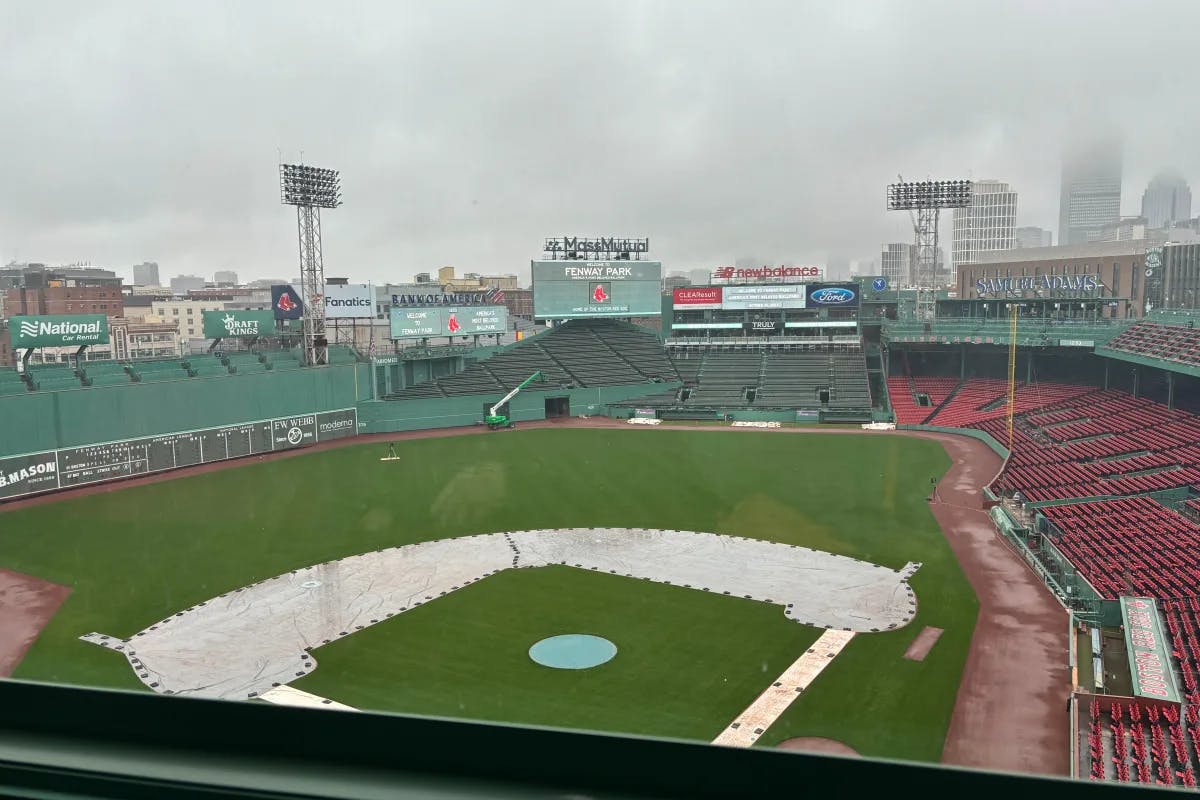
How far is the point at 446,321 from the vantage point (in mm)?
32000

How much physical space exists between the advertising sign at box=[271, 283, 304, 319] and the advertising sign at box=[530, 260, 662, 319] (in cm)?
1064

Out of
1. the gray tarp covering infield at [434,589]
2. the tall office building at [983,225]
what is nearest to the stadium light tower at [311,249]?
the gray tarp covering infield at [434,589]

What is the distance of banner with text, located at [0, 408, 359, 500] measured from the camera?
63.4 feet

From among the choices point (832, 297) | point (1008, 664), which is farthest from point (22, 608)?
point (832, 297)

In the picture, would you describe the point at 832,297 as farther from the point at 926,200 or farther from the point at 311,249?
the point at 311,249

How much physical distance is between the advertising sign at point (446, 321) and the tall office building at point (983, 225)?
151ft

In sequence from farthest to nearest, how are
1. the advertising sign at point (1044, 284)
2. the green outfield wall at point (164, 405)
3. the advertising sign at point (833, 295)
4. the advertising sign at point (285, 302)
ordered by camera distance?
the advertising sign at point (833, 295) < the advertising sign at point (1044, 284) < the advertising sign at point (285, 302) < the green outfield wall at point (164, 405)

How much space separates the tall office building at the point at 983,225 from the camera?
70.2 m

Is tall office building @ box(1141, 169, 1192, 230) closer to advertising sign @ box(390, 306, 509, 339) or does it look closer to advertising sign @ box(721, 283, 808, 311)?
advertising sign @ box(390, 306, 509, 339)

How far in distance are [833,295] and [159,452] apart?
25259 mm

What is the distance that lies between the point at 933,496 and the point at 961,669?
31.7ft

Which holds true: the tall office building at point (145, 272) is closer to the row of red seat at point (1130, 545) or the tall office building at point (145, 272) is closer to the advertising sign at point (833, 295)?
the row of red seat at point (1130, 545)

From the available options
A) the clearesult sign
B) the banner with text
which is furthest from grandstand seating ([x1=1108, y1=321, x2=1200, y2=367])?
the banner with text

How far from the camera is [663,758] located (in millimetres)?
1148
